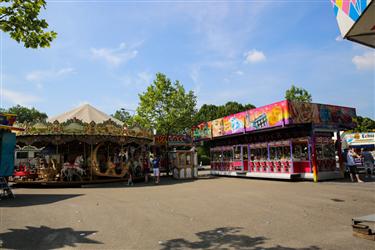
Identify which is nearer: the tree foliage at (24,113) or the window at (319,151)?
the window at (319,151)

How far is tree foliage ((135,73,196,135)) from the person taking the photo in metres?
28.4

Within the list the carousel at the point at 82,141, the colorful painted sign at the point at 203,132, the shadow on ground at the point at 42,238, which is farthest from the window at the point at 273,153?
the shadow on ground at the point at 42,238

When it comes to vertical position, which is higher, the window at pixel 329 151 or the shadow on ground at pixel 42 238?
the window at pixel 329 151

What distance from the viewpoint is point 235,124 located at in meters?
21.1

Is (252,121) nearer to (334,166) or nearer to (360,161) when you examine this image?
(334,166)

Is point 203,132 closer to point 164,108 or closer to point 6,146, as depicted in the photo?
point 164,108

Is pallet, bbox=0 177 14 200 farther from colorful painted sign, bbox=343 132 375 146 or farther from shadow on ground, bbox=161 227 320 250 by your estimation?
colorful painted sign, bbox=343 132 375 146

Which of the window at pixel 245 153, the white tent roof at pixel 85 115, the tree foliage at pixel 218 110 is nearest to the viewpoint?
the white tent roof at pixel 85 115

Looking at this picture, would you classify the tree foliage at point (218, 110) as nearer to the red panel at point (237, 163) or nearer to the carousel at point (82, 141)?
the red panel at point (237, 163)

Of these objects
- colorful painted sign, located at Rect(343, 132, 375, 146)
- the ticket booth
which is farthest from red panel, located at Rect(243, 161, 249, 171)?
colorful painted sign, located at Rect(343, 132, 375, 146)

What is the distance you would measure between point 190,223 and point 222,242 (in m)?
1.65

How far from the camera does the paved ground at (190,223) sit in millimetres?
5383

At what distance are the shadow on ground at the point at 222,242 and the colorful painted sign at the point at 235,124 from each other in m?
14.7

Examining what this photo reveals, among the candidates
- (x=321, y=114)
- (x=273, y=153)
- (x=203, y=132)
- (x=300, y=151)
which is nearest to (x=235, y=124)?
(x=273, y=153)
